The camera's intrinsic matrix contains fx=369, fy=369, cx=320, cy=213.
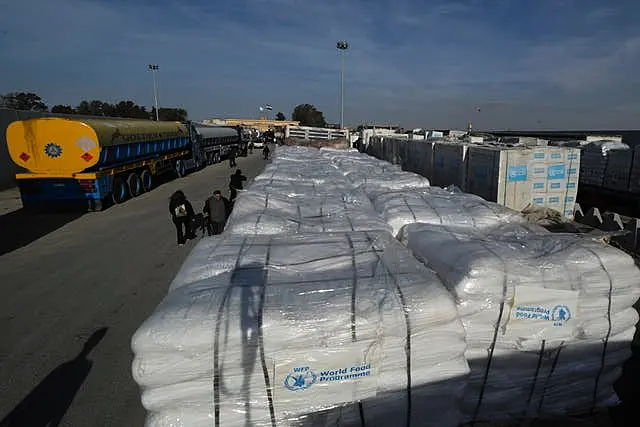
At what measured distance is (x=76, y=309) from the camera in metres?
5.55

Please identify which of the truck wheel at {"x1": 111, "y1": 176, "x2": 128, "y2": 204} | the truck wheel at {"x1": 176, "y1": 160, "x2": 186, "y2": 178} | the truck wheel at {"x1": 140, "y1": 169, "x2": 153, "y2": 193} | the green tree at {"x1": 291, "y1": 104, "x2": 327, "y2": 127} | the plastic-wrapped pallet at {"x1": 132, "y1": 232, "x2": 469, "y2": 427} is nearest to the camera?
the plastic-wrapped pallet at {"x1": 132, "y1": 232, "x2": 469, "y2": 427}

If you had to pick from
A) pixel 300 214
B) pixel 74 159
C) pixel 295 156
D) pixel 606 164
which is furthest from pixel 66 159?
pixel 606 164

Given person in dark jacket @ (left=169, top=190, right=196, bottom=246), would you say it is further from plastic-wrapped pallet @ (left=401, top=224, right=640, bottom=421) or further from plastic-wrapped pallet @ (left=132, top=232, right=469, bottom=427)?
plastic-wrapped pallet @ (left=401, top=224, right=640, bottom=421)

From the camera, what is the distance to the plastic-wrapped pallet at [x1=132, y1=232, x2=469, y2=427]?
7.79ft

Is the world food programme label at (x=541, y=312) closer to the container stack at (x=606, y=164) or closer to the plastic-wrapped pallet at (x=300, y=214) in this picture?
the plastic-wrapped pallet at (x=300, y=214)

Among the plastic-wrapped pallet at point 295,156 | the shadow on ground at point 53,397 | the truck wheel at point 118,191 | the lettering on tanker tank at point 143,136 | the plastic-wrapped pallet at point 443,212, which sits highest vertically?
the lettering on tanker tank at point 143,136

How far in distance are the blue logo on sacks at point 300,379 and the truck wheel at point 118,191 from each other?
42.1ft

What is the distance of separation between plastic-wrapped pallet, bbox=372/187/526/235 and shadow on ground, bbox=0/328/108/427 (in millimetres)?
4079

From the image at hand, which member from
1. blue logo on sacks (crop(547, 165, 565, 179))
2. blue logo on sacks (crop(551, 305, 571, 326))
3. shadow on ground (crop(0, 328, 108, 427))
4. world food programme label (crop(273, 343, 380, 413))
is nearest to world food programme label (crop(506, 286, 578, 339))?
blue logo on sacks (crop(551, 305, 571, 326))

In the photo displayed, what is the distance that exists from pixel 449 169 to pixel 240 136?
27478 millimetres

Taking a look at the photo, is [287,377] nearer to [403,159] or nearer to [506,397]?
[506,397]

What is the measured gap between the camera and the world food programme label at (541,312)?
9.66ft

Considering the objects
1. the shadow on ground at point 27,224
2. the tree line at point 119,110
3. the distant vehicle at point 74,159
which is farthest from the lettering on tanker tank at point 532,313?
the tree line at point 119,110

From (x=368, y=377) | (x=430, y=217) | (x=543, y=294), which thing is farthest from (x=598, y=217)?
(x=368, y=377)
